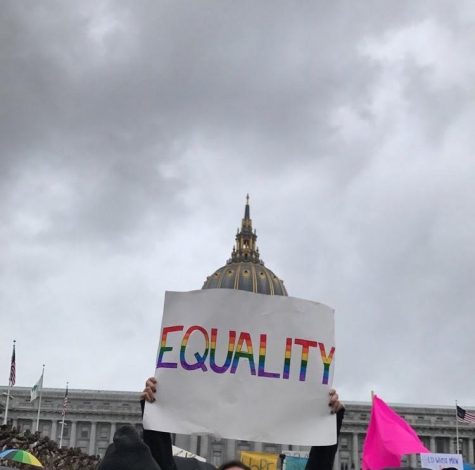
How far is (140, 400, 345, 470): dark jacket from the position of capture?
5.87 meters

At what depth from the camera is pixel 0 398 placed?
352 feet

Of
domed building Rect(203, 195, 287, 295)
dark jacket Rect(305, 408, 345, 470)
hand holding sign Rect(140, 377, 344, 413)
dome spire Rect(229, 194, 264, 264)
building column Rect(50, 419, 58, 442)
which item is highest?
dome spire Rect(229, 194, 264, 264)

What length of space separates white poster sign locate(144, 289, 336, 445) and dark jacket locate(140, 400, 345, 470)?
0.45 ft

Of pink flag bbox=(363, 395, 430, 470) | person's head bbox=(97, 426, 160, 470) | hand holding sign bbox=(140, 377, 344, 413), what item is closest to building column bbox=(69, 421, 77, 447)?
pink flag bbox=(363, 395, 430, 470)

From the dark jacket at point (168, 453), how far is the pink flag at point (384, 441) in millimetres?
3473

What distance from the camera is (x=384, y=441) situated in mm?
9344

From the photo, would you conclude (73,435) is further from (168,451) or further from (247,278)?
(168,451)

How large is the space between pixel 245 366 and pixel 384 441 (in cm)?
367

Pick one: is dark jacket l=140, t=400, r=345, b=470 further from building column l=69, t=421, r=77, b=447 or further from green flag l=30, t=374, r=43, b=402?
Result: building column l=69, t=421, r=77, b=447

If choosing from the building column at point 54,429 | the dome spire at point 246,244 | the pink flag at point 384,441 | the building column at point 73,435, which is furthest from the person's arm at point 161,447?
the dome spire at point 246,244

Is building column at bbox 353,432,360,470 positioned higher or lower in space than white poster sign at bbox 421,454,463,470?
higher

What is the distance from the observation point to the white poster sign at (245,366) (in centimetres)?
620

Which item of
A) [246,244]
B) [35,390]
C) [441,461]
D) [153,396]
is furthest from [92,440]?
[153,396]

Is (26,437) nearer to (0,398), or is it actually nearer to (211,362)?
(211,362)
